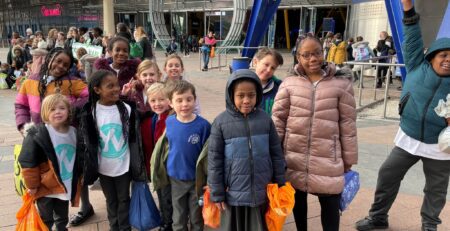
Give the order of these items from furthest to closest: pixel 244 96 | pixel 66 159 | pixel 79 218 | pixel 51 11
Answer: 1. pixel 51 11
2. pixel 79 218
3. pixel 66 159
4. pixel 244 96

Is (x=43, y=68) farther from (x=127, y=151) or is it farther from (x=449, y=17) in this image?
(x=449, y=17)

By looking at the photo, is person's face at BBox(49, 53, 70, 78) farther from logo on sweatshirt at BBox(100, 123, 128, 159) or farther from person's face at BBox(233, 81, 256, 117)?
person's face at BBox(233, 81, 256, 117)

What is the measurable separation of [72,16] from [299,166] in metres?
36.2

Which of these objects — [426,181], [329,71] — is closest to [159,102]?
[329,71]

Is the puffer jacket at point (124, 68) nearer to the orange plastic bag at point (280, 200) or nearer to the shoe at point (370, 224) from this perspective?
the orange plastic bag at point (280, 200)

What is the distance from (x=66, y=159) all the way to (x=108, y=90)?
646 millimetres

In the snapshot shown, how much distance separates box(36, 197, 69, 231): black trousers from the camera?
290cm

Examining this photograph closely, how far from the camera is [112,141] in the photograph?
2896mm

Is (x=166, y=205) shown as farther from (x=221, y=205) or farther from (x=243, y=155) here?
(x=243, y=155)

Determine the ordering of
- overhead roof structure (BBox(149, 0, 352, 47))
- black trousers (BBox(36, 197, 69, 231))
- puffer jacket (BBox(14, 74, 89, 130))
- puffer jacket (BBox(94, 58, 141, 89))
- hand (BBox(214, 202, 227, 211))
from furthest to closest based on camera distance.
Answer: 1. overhead roof structure (BBox(149, 0, 352, 47))
2. puffer jacket (BBox(94, 58, 141, 89))
3. puffer jacket (BBox(14, 74, 89, 130))
4. black trousers (BBox(36, 197, 69, 231))
5. hand (BBox(214, 202, 227, 211))

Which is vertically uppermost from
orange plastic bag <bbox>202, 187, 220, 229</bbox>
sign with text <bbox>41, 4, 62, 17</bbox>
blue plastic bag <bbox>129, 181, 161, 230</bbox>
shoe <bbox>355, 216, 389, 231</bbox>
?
sign with text <bbox>41, 4, 62, 17</bbox>

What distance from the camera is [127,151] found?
9.75ft

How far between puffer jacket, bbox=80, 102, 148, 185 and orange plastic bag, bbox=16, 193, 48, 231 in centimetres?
40

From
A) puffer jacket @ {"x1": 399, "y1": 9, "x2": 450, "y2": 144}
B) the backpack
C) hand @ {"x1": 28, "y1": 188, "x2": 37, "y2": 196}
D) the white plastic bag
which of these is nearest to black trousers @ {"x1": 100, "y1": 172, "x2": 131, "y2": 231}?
hand @ {"x1": 28, "y1": 188, "x2": 37, "y2": 196}
